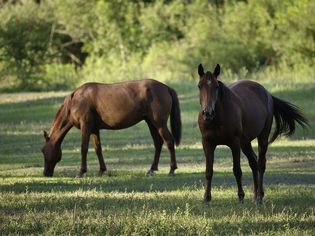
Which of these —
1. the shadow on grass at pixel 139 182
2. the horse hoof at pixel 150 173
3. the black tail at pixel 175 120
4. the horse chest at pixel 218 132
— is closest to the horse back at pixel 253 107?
the horse chest at pixel 218 132

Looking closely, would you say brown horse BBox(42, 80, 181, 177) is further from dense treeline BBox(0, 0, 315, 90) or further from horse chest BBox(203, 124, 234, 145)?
dense treeline BBox(0, 0, 315, 90)

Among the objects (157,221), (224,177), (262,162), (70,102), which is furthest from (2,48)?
(157,221)

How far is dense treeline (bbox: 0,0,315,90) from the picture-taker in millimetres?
45688

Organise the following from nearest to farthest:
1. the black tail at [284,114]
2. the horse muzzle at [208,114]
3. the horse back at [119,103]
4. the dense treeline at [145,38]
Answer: the horse muzzle at [208,114] < the black tail at [284,114] < the horse back at [119,103] < the dense treeline at [145,38]

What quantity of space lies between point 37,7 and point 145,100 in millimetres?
35004

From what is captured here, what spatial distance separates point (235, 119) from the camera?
41.3 ft

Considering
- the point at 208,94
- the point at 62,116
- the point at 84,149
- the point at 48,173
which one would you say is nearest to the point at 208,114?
the point at 208,94

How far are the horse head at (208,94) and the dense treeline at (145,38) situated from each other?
29699 millimetres

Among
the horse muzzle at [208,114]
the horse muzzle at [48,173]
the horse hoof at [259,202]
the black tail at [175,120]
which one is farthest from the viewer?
the black tail at [175,120]

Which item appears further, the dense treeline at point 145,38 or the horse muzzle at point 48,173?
the dense treeline at point 145,38

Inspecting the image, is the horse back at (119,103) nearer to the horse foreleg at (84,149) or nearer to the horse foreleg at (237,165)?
the horse foreleg at (84,149)

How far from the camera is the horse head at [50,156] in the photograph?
17.9 m

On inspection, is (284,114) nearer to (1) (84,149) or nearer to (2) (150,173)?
(2) (150,173)

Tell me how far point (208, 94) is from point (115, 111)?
653 centimetres
